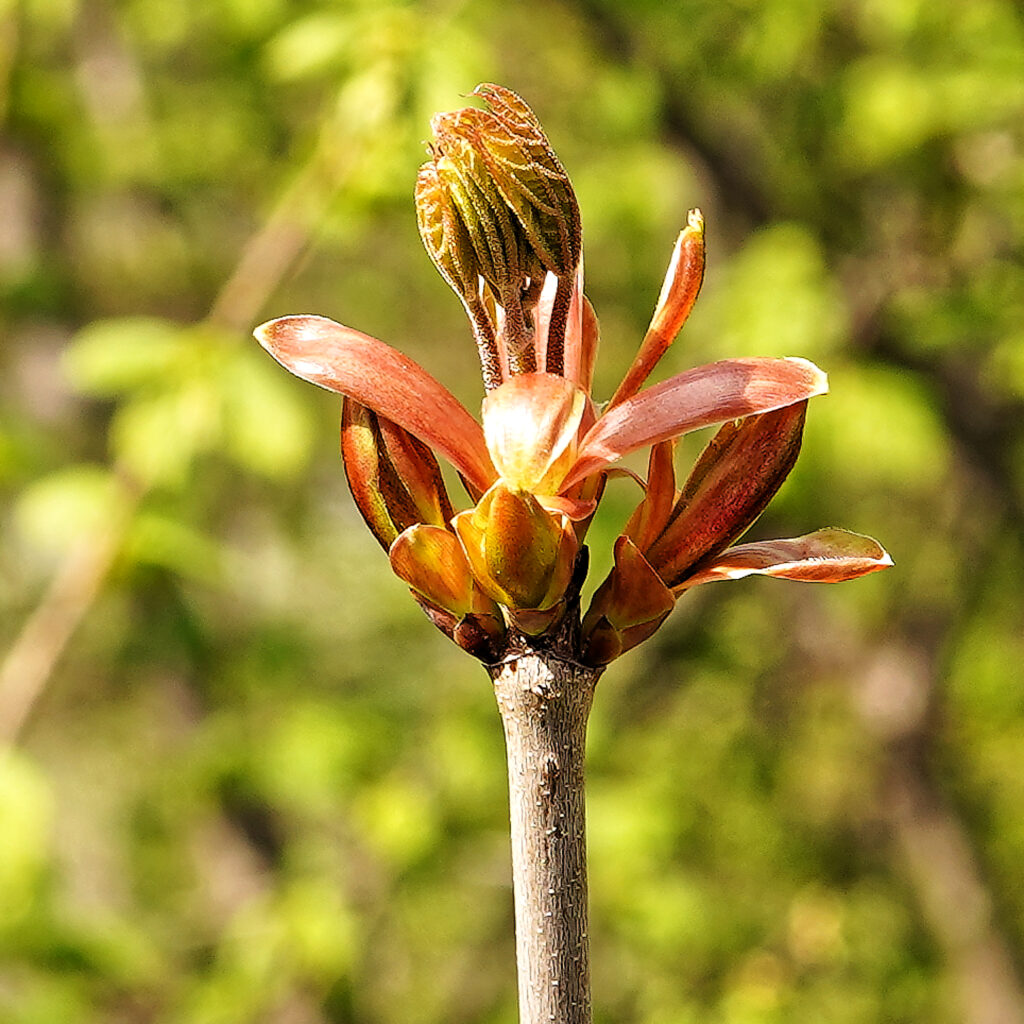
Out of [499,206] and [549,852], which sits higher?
[499,206]

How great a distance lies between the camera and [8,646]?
4449 mm

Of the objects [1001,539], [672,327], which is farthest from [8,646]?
[672,327]

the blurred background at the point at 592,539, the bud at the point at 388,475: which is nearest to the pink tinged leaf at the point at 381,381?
the bud at the point at 388,475

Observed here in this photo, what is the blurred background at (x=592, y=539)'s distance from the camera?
1682mm

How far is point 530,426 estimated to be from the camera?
1.24 ft

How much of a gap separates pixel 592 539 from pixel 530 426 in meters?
1.46

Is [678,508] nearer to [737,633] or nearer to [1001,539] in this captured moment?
[1001,539]

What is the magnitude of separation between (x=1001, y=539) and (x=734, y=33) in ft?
4.89

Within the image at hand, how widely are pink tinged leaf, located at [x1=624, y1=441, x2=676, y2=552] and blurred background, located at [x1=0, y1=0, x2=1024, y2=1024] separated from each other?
1.08 m

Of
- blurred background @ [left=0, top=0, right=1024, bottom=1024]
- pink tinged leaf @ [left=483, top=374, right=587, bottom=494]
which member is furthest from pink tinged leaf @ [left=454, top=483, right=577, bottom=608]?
blurred background @ [left=0, top=0, right=1024, bottom=1024]

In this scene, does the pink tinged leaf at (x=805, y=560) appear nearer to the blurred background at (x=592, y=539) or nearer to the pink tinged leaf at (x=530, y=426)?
the pink tinged leaf at (x=530, y=426)

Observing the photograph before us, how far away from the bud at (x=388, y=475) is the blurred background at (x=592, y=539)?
1.08 meters

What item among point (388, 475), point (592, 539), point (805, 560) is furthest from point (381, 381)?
point (592, 539)

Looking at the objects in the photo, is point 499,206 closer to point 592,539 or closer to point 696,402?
point 696,402
